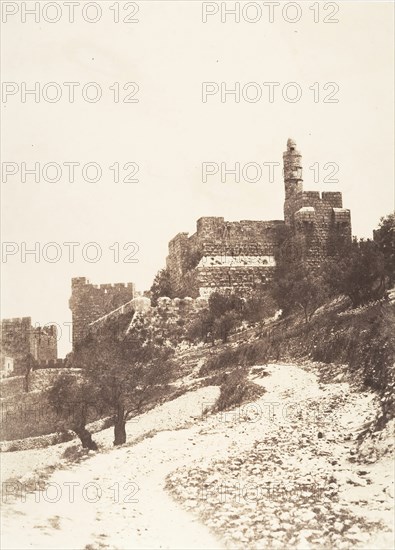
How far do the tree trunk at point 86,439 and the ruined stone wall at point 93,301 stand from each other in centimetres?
406

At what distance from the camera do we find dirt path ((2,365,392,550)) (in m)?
7.15

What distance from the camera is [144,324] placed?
549 inches

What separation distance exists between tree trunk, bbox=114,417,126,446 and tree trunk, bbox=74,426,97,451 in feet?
1.03

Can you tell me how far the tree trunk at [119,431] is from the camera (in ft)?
32.2

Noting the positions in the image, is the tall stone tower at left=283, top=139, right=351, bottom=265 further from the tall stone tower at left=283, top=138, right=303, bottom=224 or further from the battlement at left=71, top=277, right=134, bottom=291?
the battlement at left=71, top=277, right=134, bottom=291

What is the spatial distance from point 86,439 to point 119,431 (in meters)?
0.48

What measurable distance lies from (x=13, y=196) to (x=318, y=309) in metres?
5.10

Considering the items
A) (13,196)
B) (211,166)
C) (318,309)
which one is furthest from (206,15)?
(318,309)

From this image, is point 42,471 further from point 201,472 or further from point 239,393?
point 239,393

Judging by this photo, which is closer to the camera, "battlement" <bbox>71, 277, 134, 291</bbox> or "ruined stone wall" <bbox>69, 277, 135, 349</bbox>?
"battlement" <bbox>71, 277, 134, 291</bbox>

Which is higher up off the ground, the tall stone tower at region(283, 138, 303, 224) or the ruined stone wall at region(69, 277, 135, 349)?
the tall stone tower at region(283, 138, 303, 224)

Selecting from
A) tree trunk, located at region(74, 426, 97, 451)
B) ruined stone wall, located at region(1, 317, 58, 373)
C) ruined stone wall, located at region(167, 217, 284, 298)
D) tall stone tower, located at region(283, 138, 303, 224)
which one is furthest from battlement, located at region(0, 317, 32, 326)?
tall stone tower, located at region(283, 138, 303, 224)

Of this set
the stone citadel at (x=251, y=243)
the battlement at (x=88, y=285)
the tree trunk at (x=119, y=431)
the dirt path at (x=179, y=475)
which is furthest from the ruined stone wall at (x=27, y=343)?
the stone citadel at (x=251, y=243)

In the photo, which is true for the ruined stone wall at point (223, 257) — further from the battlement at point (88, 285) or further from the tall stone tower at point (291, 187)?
the battlement at point (88, 285)
